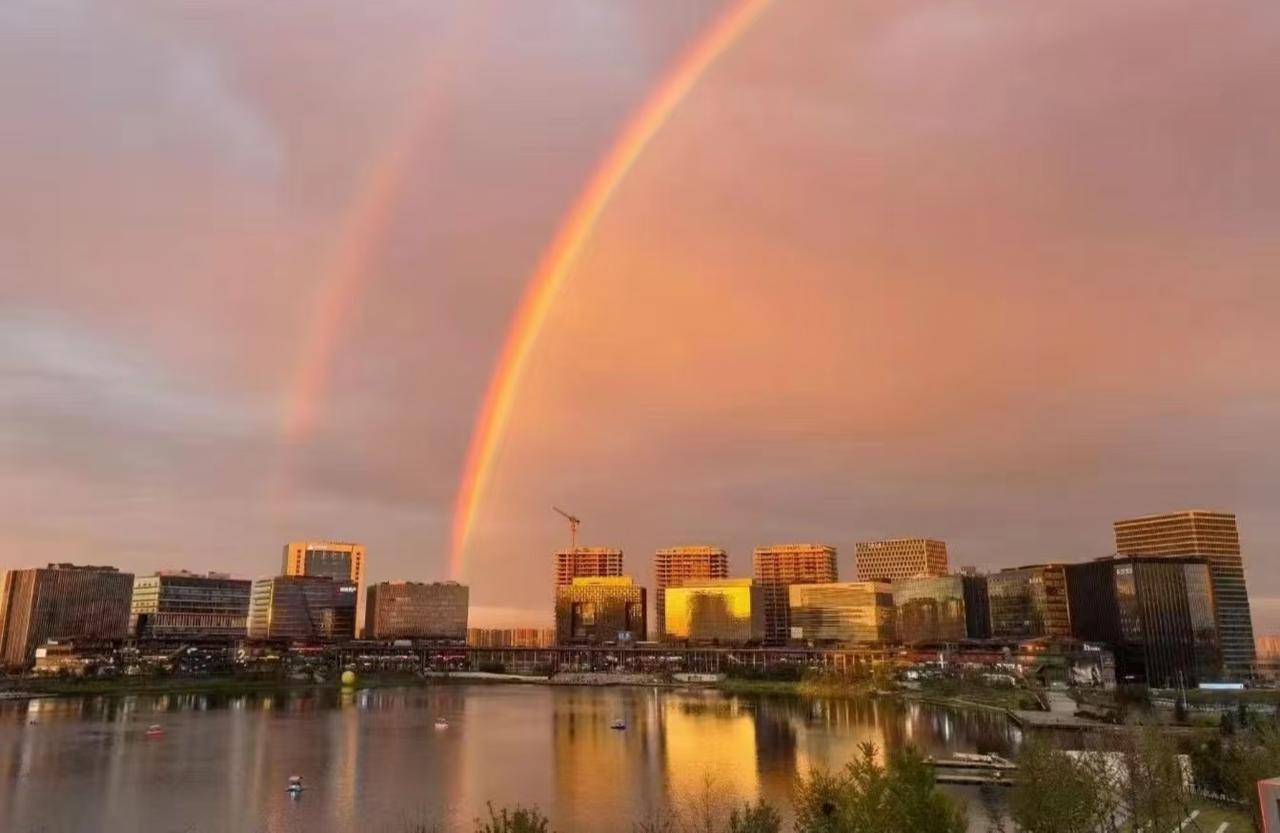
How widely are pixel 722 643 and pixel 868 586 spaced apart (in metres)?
31.5

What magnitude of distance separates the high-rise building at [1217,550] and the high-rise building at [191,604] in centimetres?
16632

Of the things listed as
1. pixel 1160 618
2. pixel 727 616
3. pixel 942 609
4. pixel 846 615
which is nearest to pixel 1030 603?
pixel 942 609

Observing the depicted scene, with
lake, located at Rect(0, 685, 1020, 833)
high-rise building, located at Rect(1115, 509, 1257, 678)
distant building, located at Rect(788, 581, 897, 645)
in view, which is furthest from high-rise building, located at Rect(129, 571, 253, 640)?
high-rise building, located at Rect(1115, 509, 1257, 678)

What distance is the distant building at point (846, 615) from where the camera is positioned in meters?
186

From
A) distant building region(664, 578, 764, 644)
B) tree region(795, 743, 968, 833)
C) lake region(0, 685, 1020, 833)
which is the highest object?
distant building region(664, 578, 764, 644)

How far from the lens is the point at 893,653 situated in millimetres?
161875

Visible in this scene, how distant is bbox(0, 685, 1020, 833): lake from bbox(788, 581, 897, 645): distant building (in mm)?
84388

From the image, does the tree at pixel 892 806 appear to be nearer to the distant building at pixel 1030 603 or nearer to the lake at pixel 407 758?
the lake at pixel 407 758

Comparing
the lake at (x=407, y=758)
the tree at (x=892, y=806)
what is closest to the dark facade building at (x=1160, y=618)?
the lake at (x=407, y=758)

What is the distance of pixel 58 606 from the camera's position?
6698 inches

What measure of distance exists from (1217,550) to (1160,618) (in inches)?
1914

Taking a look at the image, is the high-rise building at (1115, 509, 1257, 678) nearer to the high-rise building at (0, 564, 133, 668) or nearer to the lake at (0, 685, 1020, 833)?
the lake at (0, 685, 1020, 833)

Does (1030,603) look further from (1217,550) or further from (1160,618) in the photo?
(1217,550)

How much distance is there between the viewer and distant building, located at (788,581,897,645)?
18550 cm
